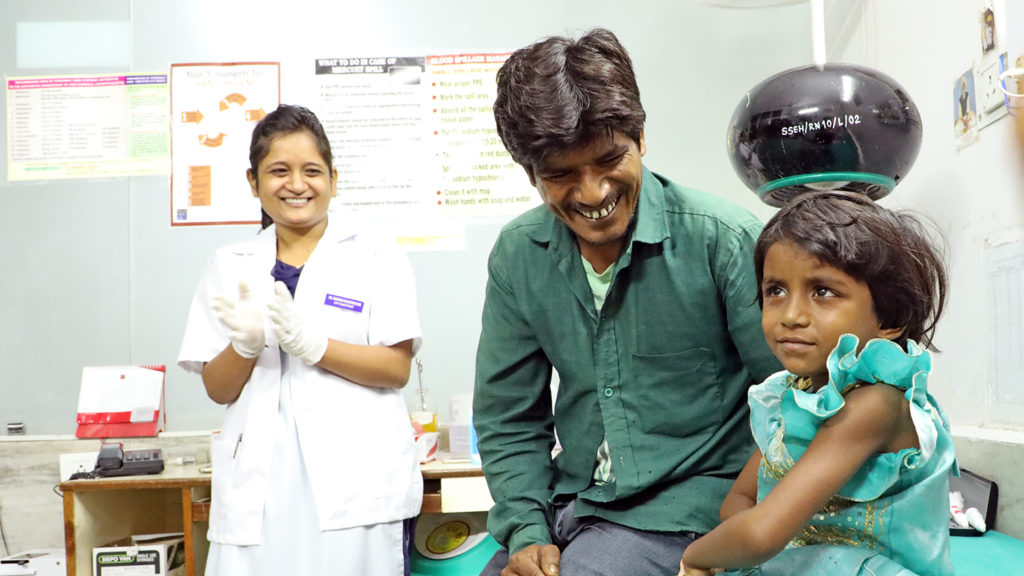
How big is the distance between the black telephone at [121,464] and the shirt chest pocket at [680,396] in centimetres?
170

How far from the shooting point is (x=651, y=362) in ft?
3.82

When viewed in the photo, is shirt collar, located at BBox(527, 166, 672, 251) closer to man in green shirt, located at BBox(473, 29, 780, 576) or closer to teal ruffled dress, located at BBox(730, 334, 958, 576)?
man in green shirt, located at BBox(473, 29, 780, 576)

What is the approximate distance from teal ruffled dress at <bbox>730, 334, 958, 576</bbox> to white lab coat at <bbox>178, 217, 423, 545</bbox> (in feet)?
3.25

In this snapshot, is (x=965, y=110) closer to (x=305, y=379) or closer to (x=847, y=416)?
(x=847, y=416)

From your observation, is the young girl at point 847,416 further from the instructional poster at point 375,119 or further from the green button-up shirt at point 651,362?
the instructional poster at point 375,119

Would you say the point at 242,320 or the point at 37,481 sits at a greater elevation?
the point at 242,320

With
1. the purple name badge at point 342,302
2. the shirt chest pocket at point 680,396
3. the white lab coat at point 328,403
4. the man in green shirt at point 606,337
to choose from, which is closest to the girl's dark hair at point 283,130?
the white lab coat at point 328,403

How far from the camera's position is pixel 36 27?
2.89m

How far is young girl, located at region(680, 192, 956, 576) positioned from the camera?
2.85 ft

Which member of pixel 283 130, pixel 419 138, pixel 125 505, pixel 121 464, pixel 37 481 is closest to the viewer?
pixel 283 130

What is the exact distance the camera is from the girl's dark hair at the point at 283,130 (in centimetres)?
188

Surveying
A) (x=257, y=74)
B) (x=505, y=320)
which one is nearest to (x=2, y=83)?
(x=257, y=74)

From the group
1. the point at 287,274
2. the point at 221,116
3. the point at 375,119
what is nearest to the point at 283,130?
the point at 287,274

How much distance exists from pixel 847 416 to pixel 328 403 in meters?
1.14
